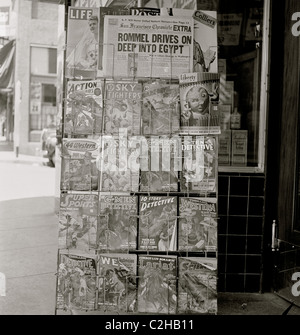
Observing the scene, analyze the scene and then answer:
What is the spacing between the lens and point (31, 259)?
5586 mm

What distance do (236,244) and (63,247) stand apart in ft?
5.49

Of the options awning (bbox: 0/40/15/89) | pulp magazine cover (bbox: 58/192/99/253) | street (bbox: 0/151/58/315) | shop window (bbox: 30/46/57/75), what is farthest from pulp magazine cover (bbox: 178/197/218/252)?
shop window (bbox: 30/46/57/75)

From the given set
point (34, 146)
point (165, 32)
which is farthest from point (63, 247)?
point (34, 146)

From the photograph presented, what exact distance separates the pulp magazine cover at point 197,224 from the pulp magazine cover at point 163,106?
18.3 inches

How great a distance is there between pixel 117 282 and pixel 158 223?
460mm

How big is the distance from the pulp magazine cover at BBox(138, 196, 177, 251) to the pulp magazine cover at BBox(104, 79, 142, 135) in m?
0.48

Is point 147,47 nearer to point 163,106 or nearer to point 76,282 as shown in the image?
point 163,106

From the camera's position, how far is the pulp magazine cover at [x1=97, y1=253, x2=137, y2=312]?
3254 mm

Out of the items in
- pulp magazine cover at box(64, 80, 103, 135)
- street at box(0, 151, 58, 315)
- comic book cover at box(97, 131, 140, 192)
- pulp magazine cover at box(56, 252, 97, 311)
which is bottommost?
street at box(0, 151, 58, 315)

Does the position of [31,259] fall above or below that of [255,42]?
below

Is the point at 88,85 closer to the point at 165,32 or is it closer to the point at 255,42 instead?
the point at 165,32

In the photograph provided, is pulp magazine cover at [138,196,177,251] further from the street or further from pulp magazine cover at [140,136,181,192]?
the street

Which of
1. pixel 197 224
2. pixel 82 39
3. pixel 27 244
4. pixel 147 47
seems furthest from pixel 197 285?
pixel 27 244
